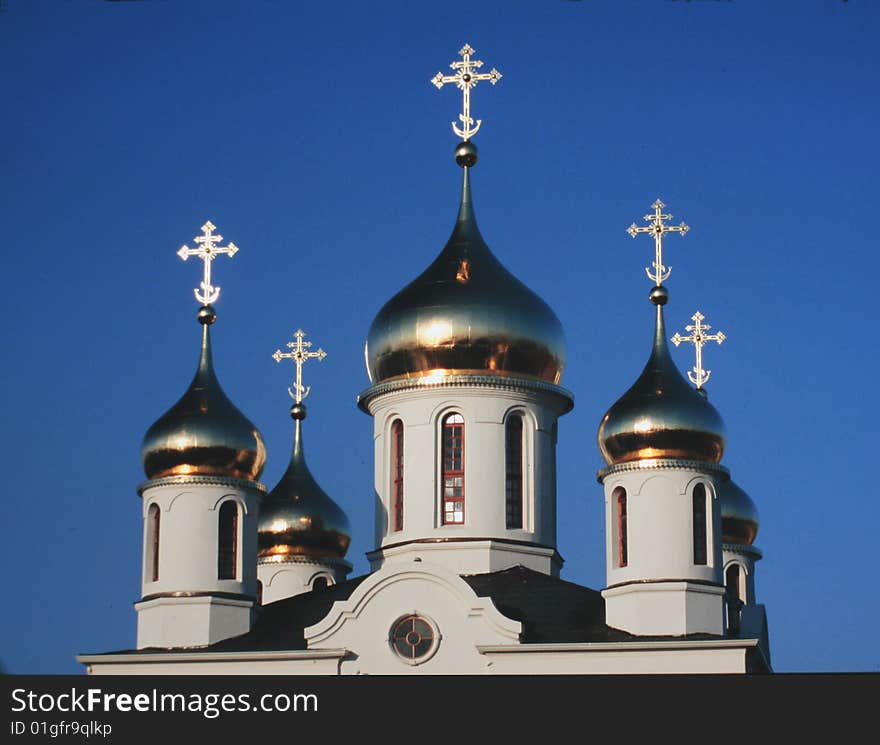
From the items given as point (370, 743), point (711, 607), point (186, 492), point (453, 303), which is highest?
point (453, 303)

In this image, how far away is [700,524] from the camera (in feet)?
92.4

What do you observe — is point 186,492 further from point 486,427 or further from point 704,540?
point 704,540

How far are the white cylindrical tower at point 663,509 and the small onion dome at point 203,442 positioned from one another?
518 centimetres

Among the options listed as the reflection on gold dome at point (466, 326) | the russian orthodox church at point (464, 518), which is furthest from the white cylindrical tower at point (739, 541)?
the reflection on gold dome at point (466, 326)

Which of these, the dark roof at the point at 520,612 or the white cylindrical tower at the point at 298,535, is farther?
the white cylindrical tower at the point at 298,535

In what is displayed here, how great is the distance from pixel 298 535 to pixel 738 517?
8139 mm

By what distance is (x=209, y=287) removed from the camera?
105 feet

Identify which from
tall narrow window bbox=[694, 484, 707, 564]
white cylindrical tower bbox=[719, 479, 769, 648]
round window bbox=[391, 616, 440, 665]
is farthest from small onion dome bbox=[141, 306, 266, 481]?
white cylindrical tower bbox=[719, 479, 769, 648]

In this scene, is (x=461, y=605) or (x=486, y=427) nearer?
(x=461, y=605)

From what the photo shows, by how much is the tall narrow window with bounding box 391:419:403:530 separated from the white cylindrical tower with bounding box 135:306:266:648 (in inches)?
77.2

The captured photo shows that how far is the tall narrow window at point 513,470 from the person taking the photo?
3028 cm

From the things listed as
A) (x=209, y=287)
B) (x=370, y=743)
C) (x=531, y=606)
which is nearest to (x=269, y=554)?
(x=209, y=287)

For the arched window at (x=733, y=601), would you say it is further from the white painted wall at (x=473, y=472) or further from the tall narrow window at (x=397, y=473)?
the tall narrow window at (x=397, y=473)

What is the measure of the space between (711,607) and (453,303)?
607 centimetres
